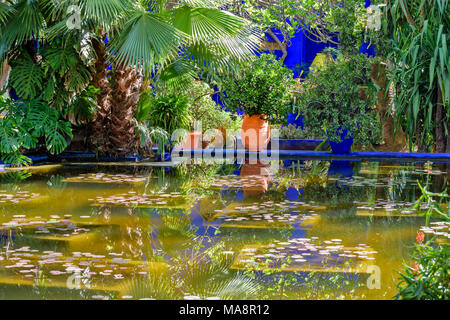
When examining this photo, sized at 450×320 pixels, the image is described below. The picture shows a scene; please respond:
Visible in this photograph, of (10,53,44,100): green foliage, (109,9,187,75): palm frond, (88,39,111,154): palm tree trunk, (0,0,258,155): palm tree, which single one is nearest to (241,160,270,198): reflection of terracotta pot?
(0,0,258,155): palm tree

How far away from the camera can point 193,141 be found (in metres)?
14.5

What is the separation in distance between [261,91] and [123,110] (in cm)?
306

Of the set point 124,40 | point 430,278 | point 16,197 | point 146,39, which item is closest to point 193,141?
point 124,40

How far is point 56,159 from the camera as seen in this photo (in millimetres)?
12258

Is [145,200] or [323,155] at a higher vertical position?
[323,155]

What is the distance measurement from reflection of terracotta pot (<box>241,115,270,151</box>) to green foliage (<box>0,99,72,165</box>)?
4001 millimetres

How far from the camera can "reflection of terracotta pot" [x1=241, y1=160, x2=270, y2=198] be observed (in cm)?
850

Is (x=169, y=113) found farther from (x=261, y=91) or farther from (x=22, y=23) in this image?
(x=22, y=23)

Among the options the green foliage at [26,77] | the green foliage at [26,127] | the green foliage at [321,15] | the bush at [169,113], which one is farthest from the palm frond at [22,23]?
the green foliage at [321,15]

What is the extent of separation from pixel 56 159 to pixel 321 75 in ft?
18.3

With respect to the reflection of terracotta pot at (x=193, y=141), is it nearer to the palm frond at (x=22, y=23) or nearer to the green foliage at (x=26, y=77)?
the green foliage at (x=26, y=77)

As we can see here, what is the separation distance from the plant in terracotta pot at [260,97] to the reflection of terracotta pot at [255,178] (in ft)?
5.21
